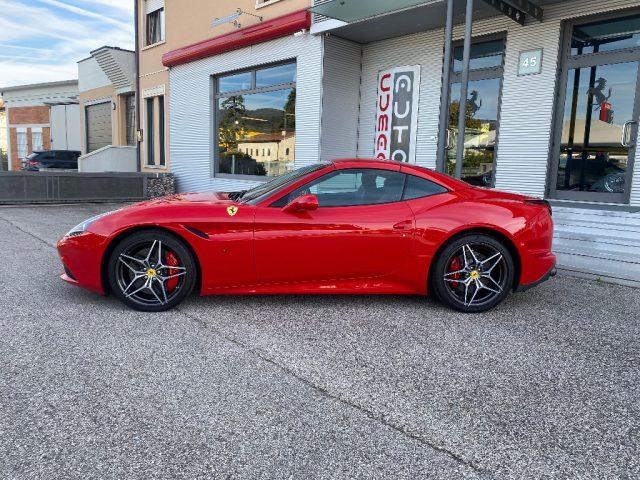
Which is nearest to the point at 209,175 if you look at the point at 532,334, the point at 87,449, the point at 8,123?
the point at 532,334

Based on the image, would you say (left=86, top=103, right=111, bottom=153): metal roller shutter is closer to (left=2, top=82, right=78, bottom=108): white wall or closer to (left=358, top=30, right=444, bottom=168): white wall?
(left=2, top=82, right=78, bottom=108): white wall

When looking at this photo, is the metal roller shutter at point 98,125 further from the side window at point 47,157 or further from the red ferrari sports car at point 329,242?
the red ferrari sports car at point 329,242

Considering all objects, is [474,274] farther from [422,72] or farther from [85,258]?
[422,72]

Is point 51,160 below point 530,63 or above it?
below

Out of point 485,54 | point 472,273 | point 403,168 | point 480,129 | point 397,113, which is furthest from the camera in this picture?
point 397,113

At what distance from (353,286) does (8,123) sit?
37772 millimetres

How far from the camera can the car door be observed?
396 cm

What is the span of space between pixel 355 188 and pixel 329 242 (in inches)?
21.3

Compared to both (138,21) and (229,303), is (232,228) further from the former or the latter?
(138,21)

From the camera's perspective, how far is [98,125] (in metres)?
19.9

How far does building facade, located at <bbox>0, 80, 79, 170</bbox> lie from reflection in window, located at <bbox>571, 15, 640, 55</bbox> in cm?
2734

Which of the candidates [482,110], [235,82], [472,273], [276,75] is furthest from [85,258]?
[235,82]

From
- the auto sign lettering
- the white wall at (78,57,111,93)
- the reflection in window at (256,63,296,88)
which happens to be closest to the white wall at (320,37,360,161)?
the auto sign lettering

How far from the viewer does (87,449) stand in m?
2.11
